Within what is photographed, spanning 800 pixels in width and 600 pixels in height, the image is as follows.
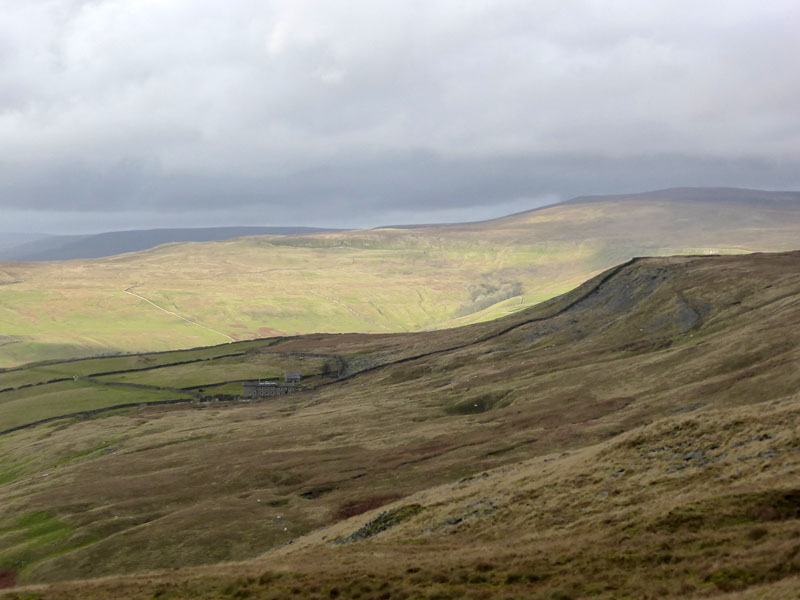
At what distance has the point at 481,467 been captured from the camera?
2921 inches

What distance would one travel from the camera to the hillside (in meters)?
32.5

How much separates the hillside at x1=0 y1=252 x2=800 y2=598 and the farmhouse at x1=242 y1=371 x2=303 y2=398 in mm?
5196

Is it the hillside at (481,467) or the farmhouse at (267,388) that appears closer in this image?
the hillside at (481,467)

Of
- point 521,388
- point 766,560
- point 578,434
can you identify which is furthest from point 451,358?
point 766,560

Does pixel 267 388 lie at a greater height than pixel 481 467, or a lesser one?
lesser

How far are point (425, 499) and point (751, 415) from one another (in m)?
24.9

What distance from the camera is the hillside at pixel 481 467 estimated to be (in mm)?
32469

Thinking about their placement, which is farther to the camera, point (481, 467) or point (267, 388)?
point (267, 388)

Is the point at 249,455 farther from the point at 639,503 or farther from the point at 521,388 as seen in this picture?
the point at 639,503

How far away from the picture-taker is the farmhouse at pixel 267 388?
168375 mm

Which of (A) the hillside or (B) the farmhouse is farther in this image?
(B) the farmhouse

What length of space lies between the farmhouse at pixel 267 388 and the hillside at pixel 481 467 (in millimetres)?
5196

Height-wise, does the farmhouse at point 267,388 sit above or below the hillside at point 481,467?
below

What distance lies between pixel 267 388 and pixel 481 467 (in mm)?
104282
